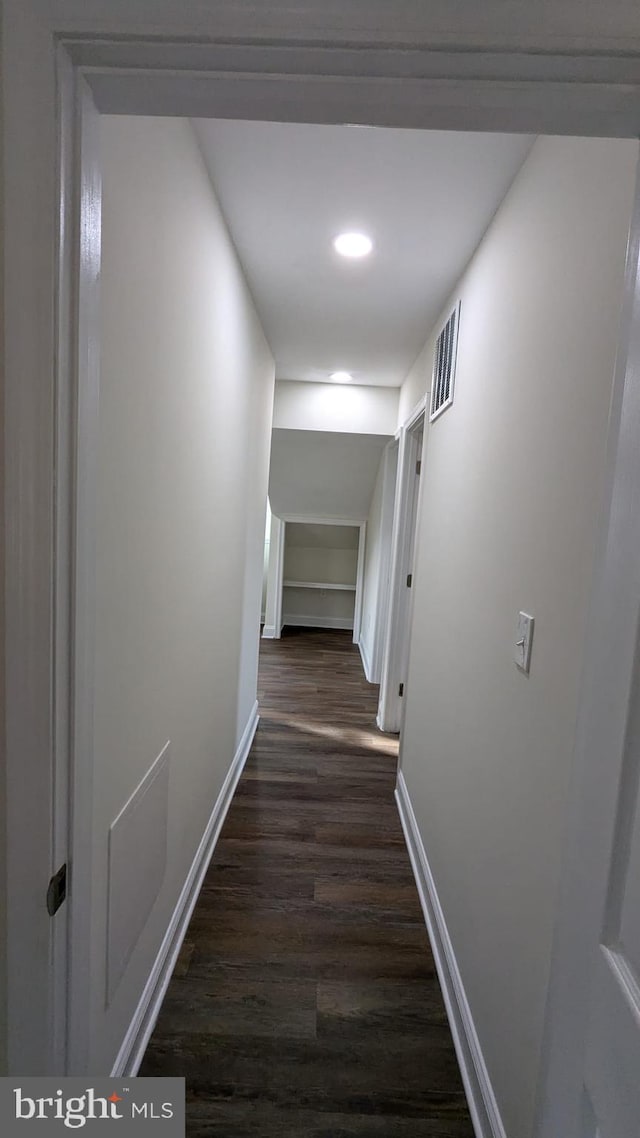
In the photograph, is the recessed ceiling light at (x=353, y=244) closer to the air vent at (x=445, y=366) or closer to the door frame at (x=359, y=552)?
the air vent at (x=445, y=366)

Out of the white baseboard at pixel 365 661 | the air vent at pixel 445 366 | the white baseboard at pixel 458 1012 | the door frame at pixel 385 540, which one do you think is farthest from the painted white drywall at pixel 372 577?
the white baseboard at pixel 458 1012

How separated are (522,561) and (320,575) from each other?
19.6 feet

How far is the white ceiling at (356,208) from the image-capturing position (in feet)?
4.70

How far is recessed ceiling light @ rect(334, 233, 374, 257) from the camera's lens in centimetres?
194

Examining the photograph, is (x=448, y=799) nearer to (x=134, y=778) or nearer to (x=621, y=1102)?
(x=134, y=778)

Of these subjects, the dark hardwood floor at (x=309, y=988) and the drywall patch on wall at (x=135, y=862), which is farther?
the dark hardwood floor at (x=309, y=988)

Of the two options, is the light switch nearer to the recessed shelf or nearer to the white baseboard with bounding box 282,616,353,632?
the recessed shelf

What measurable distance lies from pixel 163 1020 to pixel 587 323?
6.70 ft

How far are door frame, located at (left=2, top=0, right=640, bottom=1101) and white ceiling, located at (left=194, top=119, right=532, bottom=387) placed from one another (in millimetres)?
780

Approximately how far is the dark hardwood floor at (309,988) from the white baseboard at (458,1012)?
0.04 meters

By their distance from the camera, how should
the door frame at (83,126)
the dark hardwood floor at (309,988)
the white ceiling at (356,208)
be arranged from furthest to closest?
the white ceiling at (356,208)
the dark hardwood floor at (309,988)
the door frame at (83,126)

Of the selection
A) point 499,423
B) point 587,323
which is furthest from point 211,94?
point 499,423

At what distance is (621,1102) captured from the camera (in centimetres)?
59

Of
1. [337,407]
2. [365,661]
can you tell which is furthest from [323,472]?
[365,661]
